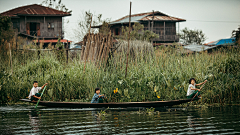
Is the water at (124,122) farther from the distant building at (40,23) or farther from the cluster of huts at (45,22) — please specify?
the distant building at (40,23)

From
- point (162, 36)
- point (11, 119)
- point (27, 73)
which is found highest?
point (162, 36)

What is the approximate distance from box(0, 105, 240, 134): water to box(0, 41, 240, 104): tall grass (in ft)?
3.02

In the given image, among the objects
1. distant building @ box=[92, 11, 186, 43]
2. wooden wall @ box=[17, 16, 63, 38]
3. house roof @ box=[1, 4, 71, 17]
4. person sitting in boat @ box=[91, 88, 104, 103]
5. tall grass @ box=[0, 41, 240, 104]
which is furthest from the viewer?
distant building @ box=[92, 11, 186, 43]

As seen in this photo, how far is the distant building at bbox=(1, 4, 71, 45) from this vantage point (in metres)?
31.4

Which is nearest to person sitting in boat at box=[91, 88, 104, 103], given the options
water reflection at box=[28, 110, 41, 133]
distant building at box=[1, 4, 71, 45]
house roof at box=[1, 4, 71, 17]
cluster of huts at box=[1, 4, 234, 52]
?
water reflection at box=[28, 110, 41, 133]

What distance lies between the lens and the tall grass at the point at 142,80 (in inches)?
337

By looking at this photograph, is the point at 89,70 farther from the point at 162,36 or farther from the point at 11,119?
the point at 162,36

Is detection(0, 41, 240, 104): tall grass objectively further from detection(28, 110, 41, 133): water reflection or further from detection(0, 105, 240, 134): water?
detection(28, 110, 41, 133): water reflection

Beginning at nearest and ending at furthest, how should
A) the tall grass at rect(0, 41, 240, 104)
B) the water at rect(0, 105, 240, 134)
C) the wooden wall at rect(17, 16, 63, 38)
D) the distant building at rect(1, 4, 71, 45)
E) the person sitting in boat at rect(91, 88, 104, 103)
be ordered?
the water at rect(0, 105, 240, 134)
the person sitting in boat at rect(91, 88, 104, 103)
the tall grass at rect(0, 41, 240, 104)
the distant building at rect(1, 4, 71, 45)
the wooden wall at rect(17, 16, 63, 38)

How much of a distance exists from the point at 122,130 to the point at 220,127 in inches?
73.1

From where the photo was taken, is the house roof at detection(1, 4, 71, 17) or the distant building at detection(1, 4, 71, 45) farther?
the distant building at detection(1, 4, 71, 45)

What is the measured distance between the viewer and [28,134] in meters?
4.91

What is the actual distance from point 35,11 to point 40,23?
142 cm

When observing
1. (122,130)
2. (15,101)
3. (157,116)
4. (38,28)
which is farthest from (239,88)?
(38,28)
